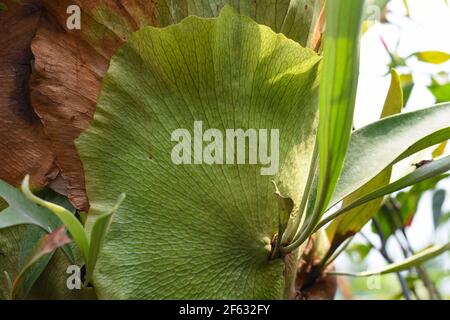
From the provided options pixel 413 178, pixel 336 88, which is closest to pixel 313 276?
pixel 413 178

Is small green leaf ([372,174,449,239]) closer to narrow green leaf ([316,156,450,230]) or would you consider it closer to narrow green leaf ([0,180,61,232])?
narrow green leaf ([316,156,450,230])

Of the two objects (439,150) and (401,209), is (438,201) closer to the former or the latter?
(401,209)

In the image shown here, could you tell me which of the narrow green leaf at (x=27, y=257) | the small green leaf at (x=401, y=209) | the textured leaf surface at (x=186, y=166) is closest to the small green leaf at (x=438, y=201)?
the small green leaf at (x=401, y=209)

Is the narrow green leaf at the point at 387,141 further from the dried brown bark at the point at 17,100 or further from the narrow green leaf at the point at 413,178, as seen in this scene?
the dried brown bark at the point at 17,100

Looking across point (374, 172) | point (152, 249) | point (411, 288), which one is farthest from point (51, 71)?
point (411, 288)
